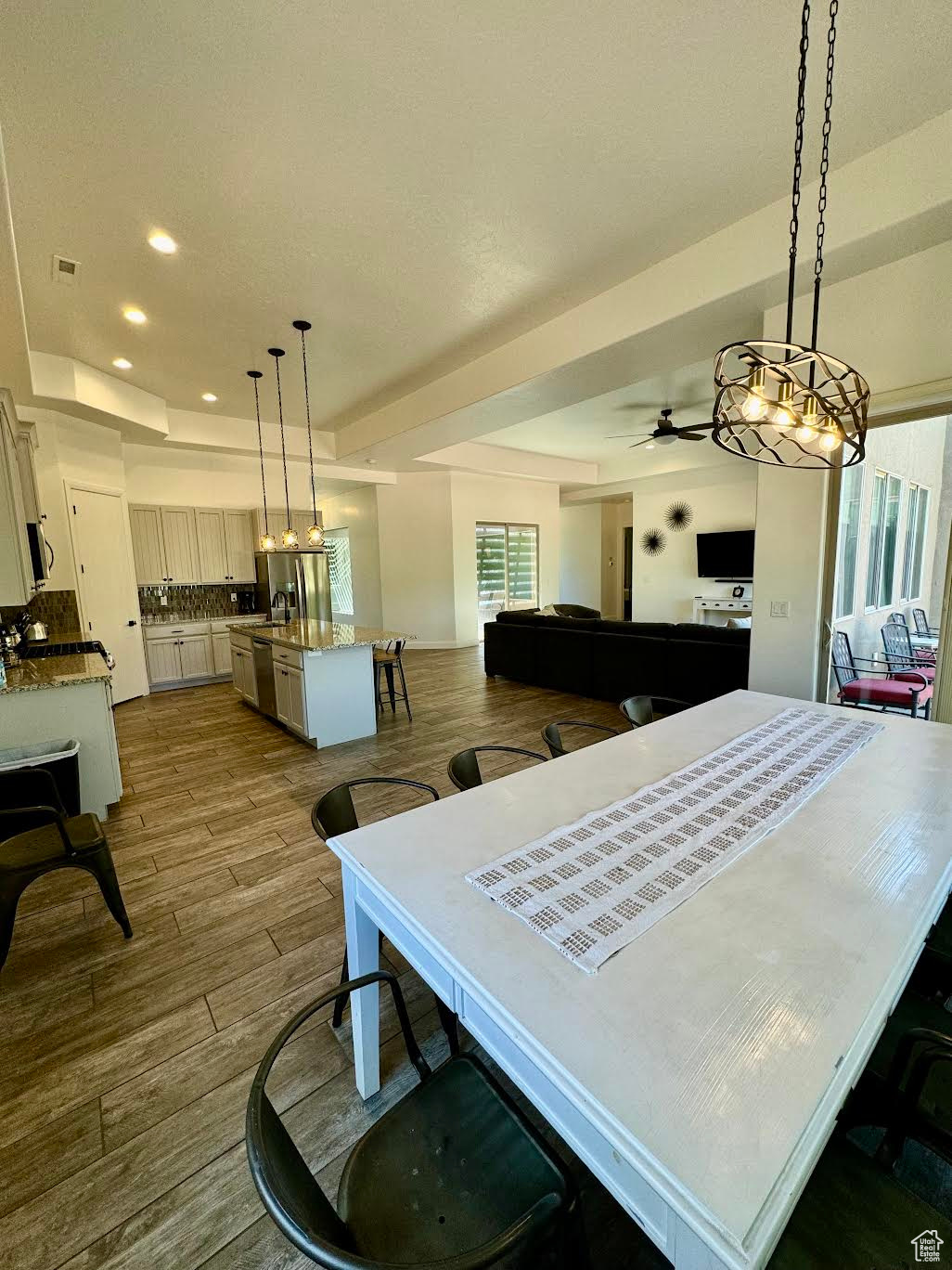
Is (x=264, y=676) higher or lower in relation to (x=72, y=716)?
lower

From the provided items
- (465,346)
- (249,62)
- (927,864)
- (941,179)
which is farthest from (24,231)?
(927,864)

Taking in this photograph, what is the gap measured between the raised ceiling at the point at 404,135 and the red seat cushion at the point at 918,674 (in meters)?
3.35

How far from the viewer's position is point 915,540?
614 centimetres

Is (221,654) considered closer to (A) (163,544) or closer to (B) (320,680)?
(A) (163,544)

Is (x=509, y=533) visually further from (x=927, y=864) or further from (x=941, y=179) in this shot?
(x=927, y=864)

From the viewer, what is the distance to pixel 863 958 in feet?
3.14

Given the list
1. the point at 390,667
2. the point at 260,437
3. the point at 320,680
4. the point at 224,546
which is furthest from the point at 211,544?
the point at 320,680

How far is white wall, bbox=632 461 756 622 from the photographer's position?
830 cm

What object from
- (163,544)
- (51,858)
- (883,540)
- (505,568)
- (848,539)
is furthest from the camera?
(505,568)

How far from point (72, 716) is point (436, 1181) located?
304cm

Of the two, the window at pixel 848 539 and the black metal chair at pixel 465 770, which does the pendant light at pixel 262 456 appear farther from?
the window at pixel 848 539

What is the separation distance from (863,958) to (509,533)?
28.9ft

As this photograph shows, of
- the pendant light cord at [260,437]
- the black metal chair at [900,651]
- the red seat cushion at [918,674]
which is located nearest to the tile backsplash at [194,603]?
the pendant light cord at [260,437]

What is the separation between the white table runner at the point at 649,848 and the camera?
3.57 feet
